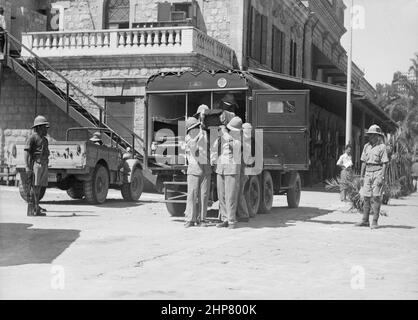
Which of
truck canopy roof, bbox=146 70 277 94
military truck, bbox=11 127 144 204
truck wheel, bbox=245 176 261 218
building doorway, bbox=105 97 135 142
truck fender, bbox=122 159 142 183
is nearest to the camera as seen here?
truck wheel, bbox=245 176 261 218

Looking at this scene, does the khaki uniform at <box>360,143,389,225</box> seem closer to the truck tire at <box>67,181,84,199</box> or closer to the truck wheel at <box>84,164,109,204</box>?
the truck wheel at <box>84,164,109,204</box>

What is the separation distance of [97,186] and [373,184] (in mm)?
6914

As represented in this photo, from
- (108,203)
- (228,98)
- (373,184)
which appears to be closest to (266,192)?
(228,98)

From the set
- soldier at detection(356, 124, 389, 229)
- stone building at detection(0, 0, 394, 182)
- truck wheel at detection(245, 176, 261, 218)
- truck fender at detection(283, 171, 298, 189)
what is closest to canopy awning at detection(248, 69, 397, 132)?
stone building at detection(0, 0, 394, 182)

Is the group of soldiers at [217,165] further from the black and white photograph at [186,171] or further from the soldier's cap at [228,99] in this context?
the soldier's cap at [228,99]

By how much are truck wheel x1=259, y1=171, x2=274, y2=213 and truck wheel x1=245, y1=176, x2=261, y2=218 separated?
15.3 inches

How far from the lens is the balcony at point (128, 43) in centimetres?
2300

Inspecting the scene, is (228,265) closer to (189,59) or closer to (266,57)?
(189,59)

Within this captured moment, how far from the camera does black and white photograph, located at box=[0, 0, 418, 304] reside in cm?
665

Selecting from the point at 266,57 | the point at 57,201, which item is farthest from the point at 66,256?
the point at 266,57

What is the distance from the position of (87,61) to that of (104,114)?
196 centimetres

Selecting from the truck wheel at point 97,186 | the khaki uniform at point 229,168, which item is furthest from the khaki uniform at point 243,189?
the truck wheel at point 97,186

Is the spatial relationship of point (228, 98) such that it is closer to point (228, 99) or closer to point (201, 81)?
point (228, 99)

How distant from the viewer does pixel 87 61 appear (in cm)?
2423
